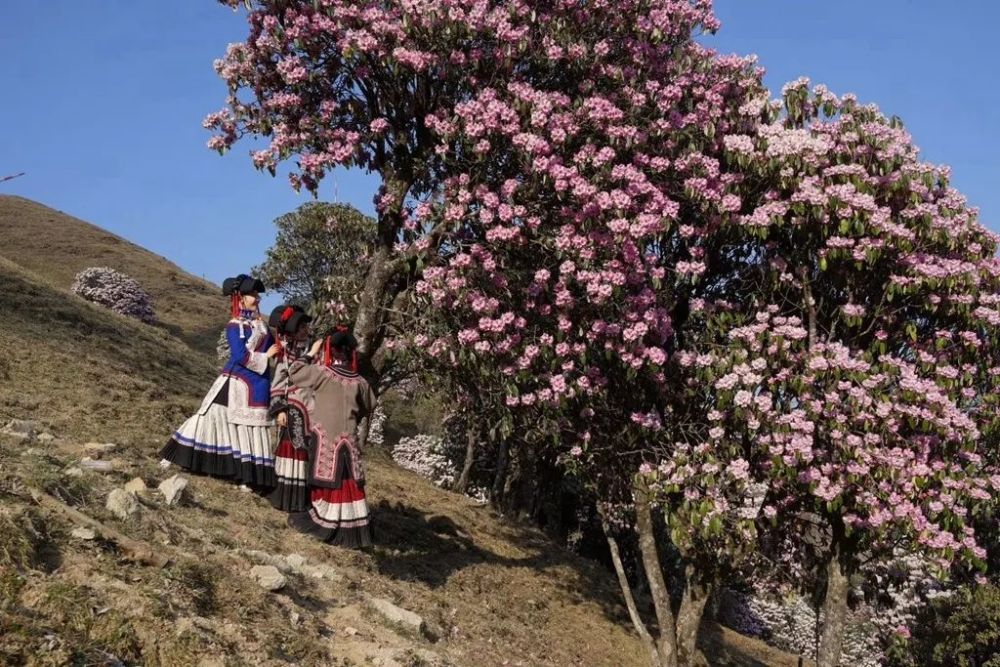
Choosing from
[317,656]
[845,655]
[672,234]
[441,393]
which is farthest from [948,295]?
[845,655]

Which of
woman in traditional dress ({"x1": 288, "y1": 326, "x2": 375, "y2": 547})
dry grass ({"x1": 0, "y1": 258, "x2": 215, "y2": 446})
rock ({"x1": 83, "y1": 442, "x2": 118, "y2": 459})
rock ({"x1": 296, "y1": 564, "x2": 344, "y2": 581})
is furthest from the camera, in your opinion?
dry grass ({"x1": 0, "y1": 258, "x2": 215, "y2": 446})

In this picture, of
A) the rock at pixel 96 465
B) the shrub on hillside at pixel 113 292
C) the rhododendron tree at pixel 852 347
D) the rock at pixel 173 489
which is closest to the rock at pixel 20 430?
the rock at pixel 96 465

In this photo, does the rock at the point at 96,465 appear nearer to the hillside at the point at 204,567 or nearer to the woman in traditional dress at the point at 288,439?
the hillside at the point at 204,567

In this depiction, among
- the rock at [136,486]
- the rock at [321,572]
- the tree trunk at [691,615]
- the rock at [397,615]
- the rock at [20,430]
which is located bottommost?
the rock at [397,615]

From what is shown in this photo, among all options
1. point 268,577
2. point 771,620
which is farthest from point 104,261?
point 268,577

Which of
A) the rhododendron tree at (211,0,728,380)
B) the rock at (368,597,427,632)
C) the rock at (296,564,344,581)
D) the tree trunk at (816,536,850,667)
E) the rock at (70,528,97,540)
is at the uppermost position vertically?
the rhododendron tree at (211,0,728,380)

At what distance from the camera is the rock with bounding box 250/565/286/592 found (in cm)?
832

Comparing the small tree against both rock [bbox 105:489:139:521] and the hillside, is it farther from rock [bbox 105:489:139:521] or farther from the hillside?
rock [bbox 105:489:139:521]

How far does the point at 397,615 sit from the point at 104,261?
72.2 metres

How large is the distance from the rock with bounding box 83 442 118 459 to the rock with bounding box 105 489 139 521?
120 inches

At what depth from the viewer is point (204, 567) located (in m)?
7.67

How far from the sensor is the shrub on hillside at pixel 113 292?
4322 centimetres

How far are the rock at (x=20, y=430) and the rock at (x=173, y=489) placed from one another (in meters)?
1.64

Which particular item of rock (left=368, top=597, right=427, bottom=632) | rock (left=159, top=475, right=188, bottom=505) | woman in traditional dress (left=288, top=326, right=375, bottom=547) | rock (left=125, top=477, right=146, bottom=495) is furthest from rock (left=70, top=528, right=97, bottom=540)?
woman in traditional dress (left=288, top=326, right=375, bottom=547)
